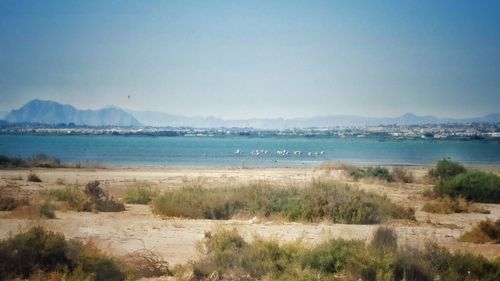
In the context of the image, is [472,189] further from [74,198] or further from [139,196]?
[74,198]

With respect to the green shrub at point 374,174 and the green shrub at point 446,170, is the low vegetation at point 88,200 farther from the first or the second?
the green shrub at point 446,170

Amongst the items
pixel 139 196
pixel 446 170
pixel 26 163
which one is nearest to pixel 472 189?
pixel 446 170

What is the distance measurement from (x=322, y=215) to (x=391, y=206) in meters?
3.15

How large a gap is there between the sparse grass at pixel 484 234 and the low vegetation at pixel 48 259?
35.7ft

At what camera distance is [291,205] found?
74.1 feet

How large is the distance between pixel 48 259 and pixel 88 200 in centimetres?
1186

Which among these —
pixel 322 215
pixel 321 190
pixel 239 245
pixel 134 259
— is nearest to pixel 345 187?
pixel 321 190

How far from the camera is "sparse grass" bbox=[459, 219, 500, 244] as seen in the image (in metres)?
17.7

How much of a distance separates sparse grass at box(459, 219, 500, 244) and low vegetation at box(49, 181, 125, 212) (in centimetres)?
1364

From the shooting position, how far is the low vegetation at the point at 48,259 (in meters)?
11.8

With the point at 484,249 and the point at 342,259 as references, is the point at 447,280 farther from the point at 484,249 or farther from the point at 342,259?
the point at 484,249

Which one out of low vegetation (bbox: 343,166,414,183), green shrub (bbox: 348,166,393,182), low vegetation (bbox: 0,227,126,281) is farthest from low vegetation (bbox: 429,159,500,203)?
low vegetation (bbox: 0,227,126,281)

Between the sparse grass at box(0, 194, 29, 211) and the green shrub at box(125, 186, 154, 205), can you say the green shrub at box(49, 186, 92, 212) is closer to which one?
the sparse grass at box(0, 194, 29, 211)

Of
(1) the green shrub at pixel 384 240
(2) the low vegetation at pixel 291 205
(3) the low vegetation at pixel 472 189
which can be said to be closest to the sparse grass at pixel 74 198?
(2) the low vegetation at pixel 291 205
